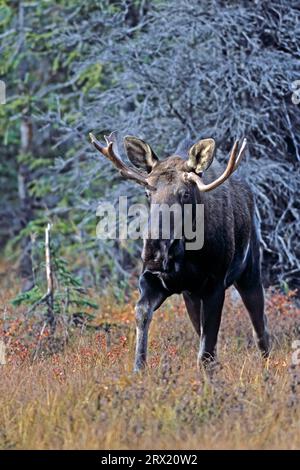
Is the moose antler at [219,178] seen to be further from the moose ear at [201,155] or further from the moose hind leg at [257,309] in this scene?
the moose hind leg at [257,309]

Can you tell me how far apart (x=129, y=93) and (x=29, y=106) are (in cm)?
339

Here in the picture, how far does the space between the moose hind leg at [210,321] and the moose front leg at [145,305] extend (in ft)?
1.26

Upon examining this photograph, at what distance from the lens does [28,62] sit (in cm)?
1752

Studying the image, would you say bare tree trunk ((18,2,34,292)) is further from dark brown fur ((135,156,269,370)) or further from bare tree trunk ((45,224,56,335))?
dark brown fur ((135,156,269,370))

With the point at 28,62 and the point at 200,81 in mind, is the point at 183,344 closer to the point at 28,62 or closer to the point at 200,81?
the point at 200,81

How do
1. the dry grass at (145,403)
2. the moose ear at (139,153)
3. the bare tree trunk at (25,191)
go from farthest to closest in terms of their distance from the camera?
the bare tree trunk at (25,191)
the moose ear at (139,153)
the dry grass at (145,403)

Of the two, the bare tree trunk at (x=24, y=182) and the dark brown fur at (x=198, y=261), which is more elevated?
the bare tree trunk at (x=24, y=182)

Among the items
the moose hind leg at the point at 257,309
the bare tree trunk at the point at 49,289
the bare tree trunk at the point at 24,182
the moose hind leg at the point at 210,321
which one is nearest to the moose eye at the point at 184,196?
the moose hind leg at the point at 210,321

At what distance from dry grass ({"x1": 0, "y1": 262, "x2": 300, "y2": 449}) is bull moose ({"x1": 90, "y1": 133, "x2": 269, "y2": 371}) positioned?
1.33ft

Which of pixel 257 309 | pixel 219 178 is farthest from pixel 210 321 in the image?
pixel 257 309

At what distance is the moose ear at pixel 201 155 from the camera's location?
8.23 metres

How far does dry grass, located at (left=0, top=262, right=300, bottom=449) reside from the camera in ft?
19.7

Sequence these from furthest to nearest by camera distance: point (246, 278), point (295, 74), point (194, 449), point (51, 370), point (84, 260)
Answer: point (84, 260), point (295, 74), point (246, 278), point (51, 370), point (194, 449)

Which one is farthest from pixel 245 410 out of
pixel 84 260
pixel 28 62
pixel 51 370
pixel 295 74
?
pixel 28 62
